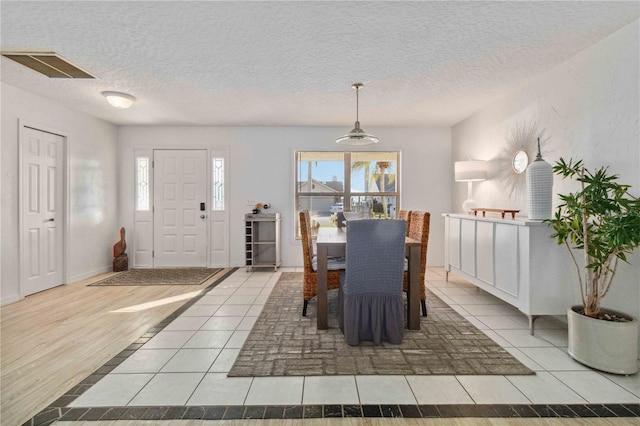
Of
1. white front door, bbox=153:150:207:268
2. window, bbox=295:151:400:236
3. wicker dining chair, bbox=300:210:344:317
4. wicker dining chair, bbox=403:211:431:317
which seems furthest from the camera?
window, bbox=295:151:400:236

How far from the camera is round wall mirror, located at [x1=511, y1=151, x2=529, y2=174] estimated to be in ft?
11.1

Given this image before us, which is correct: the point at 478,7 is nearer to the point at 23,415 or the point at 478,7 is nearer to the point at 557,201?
the point at 557,201

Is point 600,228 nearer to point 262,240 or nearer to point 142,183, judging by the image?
point 262,240

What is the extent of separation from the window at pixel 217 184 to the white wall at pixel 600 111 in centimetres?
438

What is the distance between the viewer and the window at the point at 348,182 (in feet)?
18.0

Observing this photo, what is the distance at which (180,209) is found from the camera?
5.35 meters

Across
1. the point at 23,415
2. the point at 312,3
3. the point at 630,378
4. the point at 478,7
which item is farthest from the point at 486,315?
the point at 23,415

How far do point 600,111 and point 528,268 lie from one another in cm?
138

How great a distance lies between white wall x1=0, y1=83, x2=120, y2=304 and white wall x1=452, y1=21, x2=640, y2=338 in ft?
18.9

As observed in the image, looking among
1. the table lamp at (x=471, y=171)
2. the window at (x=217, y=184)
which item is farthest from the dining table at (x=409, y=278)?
the window at (x=217, y=184)

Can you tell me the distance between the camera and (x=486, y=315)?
305cm

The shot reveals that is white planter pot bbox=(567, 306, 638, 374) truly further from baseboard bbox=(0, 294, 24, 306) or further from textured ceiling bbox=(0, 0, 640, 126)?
baseboard bbox=(0, 294, 24, 306)

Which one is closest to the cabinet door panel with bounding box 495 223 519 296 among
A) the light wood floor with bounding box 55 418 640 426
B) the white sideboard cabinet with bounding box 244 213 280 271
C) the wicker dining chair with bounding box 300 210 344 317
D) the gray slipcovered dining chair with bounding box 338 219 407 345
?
the gray slipcovered dining chair with bounding box 338 219 407 345

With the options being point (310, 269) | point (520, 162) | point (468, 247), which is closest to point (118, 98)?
point (310, 269)
